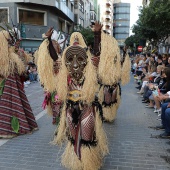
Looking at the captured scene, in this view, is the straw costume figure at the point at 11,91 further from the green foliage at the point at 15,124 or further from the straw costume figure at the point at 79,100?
the straw costume figure at the point at 79,100

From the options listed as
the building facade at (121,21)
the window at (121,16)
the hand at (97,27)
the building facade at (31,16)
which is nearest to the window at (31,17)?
the building facade at (31,16)

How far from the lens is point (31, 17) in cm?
2205

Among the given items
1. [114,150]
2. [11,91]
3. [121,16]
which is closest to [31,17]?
[11,91]

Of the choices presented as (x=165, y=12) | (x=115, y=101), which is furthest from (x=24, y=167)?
(x=165, y=12)

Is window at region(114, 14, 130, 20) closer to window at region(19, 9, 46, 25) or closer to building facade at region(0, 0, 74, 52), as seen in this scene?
building facade at region(0, 0, 74, 52)

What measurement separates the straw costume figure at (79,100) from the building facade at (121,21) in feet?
313

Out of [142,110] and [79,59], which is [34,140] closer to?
[79,59]

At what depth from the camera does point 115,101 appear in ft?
18.3

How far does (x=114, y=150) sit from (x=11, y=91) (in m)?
2.18

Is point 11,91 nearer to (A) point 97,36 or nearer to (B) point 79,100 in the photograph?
(B) point 79,100

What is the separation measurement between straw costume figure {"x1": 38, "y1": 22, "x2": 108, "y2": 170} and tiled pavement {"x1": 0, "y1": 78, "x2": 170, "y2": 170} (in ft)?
1.61

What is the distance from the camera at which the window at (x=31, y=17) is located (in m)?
21.4

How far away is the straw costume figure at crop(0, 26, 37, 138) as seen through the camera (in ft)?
14.3

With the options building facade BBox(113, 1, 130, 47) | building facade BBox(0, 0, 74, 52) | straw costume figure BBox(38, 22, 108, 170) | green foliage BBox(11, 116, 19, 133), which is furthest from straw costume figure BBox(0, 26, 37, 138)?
building facade BBox(113, 1, 130, 47)
